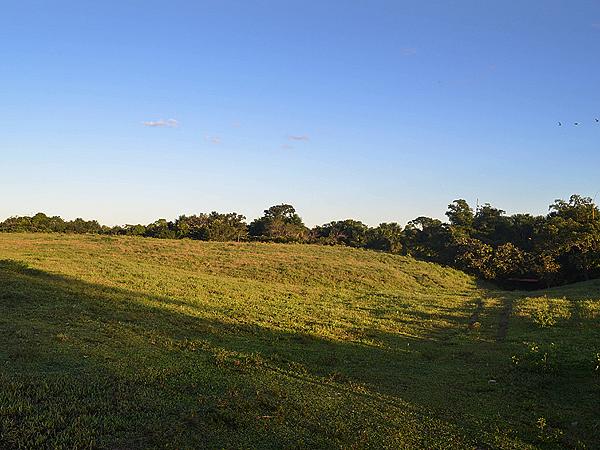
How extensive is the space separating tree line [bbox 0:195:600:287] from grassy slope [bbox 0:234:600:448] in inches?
1297

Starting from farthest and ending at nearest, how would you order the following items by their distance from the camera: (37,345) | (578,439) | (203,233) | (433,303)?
(203,233) → (433,303) → (37,345) → (578,439)

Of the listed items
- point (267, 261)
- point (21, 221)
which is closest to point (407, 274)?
point (267, 261)

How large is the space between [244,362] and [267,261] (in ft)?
123

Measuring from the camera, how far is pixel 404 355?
19.6 metres

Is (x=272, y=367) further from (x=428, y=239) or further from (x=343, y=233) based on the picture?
(x=343, y=233)

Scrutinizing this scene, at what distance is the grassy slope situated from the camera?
10.0 meters

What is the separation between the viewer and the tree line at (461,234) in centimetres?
6594

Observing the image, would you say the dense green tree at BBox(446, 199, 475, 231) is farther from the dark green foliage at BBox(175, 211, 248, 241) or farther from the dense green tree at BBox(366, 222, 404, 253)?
the dark green foliage at BBox(175, 211, 248, 241)

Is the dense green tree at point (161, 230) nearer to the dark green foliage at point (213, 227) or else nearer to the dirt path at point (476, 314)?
the dark green foliage at point (213, 227)

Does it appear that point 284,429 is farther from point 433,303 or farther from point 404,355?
point 433,303

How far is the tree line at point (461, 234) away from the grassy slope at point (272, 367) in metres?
32.9

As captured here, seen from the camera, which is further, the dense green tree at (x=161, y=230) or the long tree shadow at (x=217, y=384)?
the dense green tree at (x=161, y=230)

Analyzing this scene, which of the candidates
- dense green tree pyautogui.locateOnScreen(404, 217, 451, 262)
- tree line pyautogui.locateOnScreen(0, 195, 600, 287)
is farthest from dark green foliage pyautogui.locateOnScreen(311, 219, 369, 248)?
dense green tree pyautogui.locateOnScreen(404, 217, 451, 262)

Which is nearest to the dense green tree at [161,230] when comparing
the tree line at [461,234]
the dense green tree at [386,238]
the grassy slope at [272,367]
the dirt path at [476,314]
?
the tree line at [461,234]
